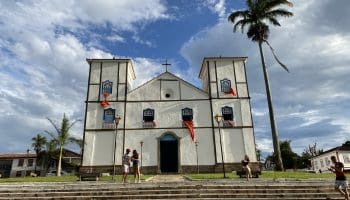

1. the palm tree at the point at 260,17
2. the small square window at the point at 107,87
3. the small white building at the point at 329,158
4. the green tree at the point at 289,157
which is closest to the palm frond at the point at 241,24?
the palm tree at the point at 260,17

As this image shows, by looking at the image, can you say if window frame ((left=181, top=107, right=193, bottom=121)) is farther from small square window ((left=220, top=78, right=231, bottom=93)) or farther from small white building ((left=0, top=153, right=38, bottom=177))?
small white building ((left=0, top=153, right=38, bottom=177))

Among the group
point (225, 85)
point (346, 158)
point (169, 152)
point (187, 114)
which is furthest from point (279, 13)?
point (346, 158)

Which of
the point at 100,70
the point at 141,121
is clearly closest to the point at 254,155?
the point at 141,121

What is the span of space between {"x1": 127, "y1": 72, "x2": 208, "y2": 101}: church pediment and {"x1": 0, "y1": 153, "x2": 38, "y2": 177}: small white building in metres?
36.2

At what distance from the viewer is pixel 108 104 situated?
27.5 meters

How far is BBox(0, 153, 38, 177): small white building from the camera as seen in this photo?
54.4 metres

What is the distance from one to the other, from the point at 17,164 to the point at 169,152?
40.3 metres

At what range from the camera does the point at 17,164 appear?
180 ft

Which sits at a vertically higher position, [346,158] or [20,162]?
[20,162]

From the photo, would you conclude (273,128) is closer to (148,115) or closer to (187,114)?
(187,114)

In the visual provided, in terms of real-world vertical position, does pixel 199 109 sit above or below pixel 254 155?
above

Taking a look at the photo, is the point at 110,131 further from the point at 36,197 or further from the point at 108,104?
the point at 36,197

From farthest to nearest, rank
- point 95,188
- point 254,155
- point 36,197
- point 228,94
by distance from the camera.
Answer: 1. point 228,94
2. point 254,155
3. point 95,188
4. point 36,197

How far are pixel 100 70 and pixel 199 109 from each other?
33.1ft
